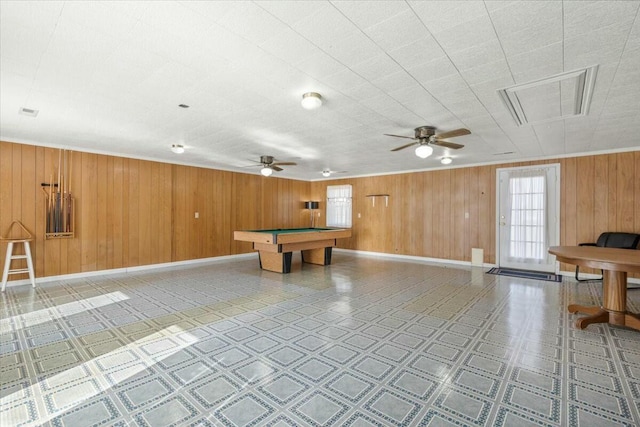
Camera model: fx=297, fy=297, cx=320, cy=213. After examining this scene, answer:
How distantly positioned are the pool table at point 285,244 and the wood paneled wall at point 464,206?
2.13m

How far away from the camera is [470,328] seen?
332 cm

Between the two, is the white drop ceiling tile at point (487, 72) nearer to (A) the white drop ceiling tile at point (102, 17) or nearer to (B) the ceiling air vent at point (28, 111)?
(A) the white drop ceiling tile at point (102, 17)

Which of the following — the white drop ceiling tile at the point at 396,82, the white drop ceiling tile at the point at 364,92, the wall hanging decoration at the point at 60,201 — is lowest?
the wall hanging decoration at the point at 60,201

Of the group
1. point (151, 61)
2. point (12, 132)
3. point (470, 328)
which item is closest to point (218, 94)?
point (151, 61)

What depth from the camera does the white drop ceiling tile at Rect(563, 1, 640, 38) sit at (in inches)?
70.6

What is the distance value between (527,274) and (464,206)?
2.06 m

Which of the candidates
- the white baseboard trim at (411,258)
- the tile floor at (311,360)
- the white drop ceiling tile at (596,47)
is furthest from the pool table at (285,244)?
the white drop ceiling tile at (596,47)

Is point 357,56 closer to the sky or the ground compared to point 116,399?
closer to the sky

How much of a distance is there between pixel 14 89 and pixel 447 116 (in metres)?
4.87

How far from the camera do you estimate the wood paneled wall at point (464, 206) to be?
5.67 metres

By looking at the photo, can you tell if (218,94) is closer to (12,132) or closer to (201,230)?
(12,132)

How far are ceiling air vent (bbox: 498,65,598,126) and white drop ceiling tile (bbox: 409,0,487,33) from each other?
1.40m

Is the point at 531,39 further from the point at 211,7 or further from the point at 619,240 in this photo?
the point at 619,240

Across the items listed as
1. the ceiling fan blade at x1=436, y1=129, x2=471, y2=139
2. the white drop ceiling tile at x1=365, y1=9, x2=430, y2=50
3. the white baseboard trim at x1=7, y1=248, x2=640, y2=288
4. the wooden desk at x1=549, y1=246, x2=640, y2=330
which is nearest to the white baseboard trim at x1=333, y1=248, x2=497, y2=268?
the white baseboard trim at x1=7, y1=248, x2=640, y2=288
